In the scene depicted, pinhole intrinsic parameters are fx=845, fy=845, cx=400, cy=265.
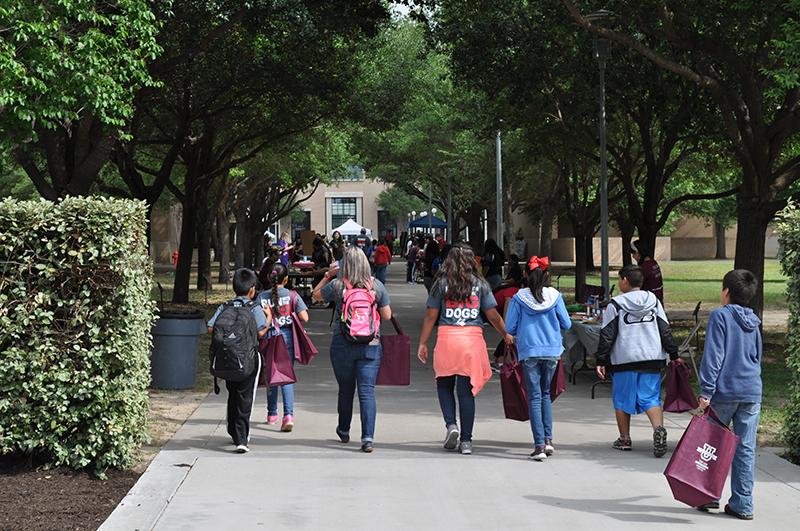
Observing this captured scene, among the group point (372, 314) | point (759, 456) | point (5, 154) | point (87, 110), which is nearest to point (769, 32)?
point (759, 456)

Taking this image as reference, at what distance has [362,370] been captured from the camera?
7.09m

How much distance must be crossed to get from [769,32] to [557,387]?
30.1 ft

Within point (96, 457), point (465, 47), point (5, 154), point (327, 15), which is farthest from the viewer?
point (465, 47)

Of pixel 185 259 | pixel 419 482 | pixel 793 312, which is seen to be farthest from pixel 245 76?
pixel 793 312

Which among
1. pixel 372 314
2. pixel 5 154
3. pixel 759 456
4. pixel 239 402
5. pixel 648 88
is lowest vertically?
pixel 759 456

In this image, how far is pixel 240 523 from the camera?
515 cm

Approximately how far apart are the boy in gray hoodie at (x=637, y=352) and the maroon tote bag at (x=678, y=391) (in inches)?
3.7

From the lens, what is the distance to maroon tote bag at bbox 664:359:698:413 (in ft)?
22.4

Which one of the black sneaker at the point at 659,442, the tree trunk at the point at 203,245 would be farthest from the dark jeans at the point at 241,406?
the tree trunk at the point at 203,245

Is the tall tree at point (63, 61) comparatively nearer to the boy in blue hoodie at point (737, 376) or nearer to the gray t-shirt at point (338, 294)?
the gray t-shirt at point (338, 294)

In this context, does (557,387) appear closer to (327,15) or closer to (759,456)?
(759,456)

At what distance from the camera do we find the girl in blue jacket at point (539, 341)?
6.93 m

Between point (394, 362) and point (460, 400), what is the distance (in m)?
0.71

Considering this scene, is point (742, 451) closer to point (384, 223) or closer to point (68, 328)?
point (68, 328)
